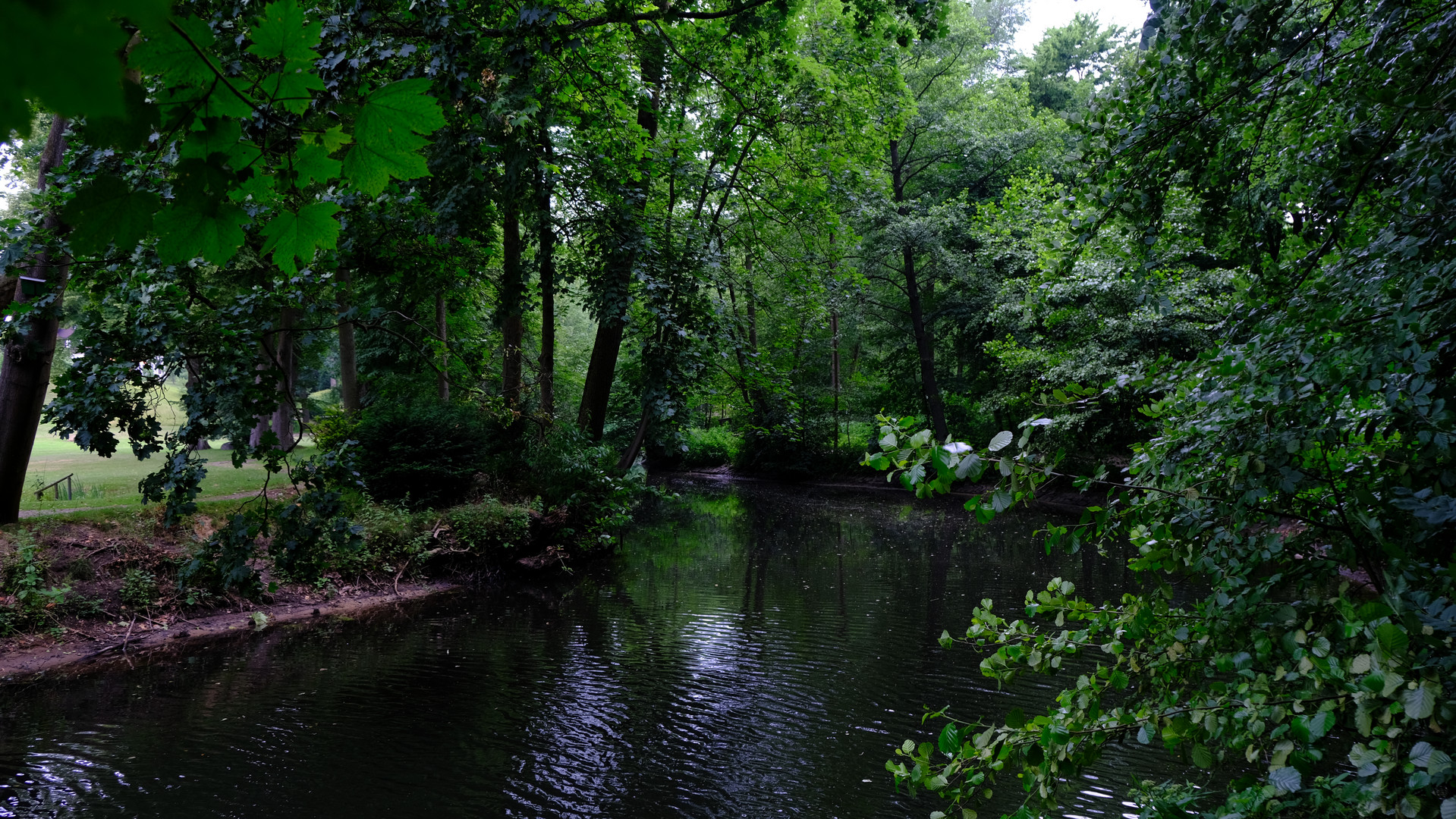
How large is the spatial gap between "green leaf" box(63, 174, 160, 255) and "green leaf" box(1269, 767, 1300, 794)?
2.32m

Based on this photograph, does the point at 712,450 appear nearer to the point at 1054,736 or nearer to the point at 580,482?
the point at 580,482

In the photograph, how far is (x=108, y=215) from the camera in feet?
3.37

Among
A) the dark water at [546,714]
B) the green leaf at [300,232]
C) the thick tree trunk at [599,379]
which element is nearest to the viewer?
the green leaf at [300,232]

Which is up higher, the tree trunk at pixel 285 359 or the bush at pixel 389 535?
the tree trunk at pixel 285 359

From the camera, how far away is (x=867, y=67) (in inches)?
520

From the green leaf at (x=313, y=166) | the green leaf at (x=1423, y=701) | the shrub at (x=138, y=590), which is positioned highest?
the green leaf at (x=313, y=166)

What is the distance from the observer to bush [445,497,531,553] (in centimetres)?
1180

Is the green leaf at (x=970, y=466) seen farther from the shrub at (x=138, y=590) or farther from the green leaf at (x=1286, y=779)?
the shrub at (x=138, y=590)

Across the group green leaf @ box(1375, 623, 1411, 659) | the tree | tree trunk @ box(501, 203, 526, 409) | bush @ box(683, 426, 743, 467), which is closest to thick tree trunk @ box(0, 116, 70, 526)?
tree trunk @ box(501, 203, 526, 409)

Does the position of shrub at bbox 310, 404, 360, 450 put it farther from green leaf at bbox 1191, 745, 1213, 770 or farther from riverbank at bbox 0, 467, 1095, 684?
green leaf at bbox 1191, 745, 1213, 770

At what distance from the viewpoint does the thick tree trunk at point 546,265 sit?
950 centimetres

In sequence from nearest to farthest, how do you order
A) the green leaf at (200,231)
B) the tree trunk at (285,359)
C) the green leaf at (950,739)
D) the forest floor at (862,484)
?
1. the green leaf at (200,231)
2. the green leaf at (950,739)
3. the tree trunk at (285,359)
4. the forest floor at (862,484)

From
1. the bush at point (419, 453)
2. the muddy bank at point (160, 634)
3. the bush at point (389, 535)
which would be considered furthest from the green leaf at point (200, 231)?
the bush at point (419, 453)

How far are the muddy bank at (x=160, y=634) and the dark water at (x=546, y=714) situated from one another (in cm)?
40
